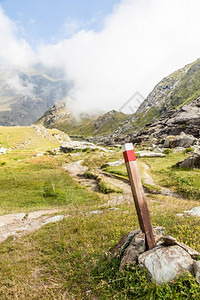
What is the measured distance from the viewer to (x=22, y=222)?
13547 millimetres

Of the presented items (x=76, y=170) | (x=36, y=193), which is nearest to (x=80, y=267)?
(x=36, y=193)

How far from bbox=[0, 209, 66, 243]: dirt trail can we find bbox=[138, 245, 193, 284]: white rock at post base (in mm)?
8740

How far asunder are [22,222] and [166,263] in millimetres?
12276

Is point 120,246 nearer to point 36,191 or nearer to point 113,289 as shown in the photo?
point 113,289

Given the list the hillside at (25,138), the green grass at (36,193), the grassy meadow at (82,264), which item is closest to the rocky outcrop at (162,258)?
the grassy meadow at (82,264)

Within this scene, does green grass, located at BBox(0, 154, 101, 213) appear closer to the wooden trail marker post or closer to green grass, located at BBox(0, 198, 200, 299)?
green grass, located at BBox(0, 198, 200, 299)

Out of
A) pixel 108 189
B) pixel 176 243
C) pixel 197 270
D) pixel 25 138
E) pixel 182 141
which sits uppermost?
pixel 25 138

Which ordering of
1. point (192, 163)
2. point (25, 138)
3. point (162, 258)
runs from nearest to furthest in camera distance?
point (162, 258)
point (192, 163)
point (25, 138)

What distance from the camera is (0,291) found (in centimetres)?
543

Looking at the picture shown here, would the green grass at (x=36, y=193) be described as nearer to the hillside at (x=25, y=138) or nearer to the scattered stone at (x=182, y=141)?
the scattered stone at (x=182, y=141)

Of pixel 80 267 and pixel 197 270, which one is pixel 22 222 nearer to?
pixel 80 267

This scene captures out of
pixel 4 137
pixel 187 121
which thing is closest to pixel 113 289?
pixel 187 121

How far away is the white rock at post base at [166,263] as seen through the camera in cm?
441

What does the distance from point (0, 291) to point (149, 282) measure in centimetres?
467
